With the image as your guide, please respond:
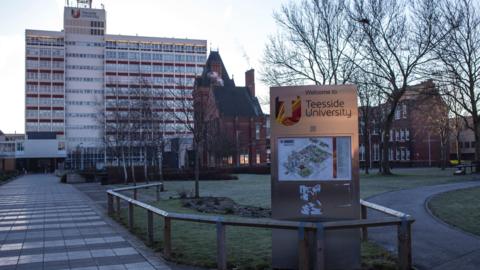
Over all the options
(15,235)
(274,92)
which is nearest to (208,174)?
(15,235)

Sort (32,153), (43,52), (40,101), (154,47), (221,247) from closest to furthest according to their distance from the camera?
(221,247)
(32,153)
(40,101)
(43,52)
(154,47)

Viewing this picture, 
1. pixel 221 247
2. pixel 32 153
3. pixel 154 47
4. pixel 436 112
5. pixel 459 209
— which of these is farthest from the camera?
pixel 154 47

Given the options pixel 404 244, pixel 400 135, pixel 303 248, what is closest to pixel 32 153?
pixel 400 135

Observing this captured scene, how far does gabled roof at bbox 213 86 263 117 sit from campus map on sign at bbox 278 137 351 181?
73.7m

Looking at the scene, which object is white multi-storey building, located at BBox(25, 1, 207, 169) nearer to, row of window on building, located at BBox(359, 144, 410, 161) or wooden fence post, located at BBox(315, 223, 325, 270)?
row of window on building, located at BBox(359, 144, 410, 161)

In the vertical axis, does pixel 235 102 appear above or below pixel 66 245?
above

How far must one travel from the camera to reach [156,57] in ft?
406

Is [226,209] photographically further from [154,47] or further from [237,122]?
[154,47]

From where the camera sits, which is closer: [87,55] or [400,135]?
[400,135]

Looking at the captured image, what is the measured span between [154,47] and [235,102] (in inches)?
1909

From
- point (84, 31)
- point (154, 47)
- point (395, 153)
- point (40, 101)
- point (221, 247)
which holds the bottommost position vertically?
point (221, 247)

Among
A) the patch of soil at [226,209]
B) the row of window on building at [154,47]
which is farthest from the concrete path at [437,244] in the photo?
the row of window on building at [154,47]

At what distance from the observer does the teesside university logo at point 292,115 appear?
707 centimetres

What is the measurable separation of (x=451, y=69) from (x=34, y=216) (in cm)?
2776
